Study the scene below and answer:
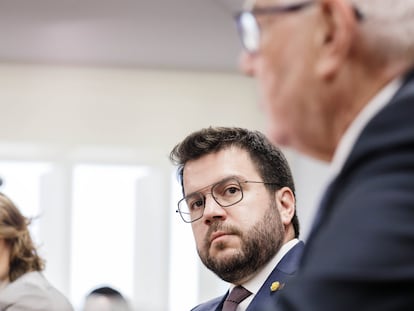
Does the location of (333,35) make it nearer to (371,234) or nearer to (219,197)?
(371,234)

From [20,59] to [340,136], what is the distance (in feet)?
18.8

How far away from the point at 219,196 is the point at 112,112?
13.1 ft

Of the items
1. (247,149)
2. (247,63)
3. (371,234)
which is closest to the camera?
(371,234)

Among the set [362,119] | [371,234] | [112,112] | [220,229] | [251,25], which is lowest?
[371,234]

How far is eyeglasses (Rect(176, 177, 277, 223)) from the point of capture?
92.8 inches

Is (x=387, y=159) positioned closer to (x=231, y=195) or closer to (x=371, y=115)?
(x=371, y=115)

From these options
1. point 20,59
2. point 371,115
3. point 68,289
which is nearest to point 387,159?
point 371,115

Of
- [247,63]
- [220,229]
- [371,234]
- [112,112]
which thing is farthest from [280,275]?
[112,112]

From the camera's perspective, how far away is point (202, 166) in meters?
2.46

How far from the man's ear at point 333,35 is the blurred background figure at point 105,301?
1.33 metres

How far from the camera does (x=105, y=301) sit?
214 centimetres

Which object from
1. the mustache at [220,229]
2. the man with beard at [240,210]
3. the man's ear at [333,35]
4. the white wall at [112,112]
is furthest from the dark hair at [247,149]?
the white wall at [112,112]

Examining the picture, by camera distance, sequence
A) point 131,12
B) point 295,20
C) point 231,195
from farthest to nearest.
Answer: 1. point 131,12
2. point 231,195
3. point 295,20

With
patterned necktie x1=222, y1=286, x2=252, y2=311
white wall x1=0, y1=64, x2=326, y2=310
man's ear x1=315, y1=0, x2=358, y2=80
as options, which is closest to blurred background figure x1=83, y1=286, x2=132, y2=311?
patterned necktie x1=222, y1=286, x2=252, y2=311
